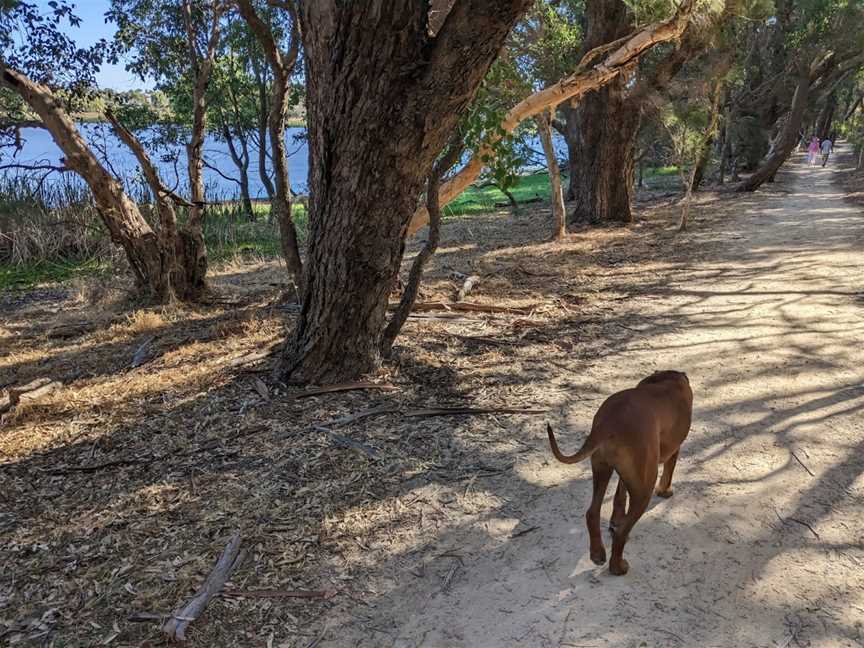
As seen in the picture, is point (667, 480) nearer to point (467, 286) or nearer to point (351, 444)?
point (351, 444)

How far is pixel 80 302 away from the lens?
8.82 metres

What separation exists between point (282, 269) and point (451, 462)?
7836mm

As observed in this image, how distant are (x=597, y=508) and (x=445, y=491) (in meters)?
1.04

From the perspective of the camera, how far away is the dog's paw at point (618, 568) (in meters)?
2.76

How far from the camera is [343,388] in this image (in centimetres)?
472

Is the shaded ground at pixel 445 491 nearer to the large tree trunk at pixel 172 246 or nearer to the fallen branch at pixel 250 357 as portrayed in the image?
the fallen branch at pixel 250 357

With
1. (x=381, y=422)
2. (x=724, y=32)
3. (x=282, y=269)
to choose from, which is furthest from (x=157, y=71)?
(x=724, y=32)

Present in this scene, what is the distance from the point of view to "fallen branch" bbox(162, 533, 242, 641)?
2.52 m

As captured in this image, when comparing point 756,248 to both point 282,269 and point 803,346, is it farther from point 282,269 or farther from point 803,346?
point 282,269

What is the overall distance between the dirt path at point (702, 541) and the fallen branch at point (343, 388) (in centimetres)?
127

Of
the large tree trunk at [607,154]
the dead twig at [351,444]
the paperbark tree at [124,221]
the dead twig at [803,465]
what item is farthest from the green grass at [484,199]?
the dead twig at [803,465]

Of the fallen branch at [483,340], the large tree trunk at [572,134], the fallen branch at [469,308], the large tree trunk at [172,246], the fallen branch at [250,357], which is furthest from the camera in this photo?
the large tree trunk at [572,134]

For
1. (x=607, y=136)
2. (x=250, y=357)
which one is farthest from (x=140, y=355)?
(x=607, y=136)

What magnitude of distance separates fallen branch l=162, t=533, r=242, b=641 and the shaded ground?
0.06 meters
